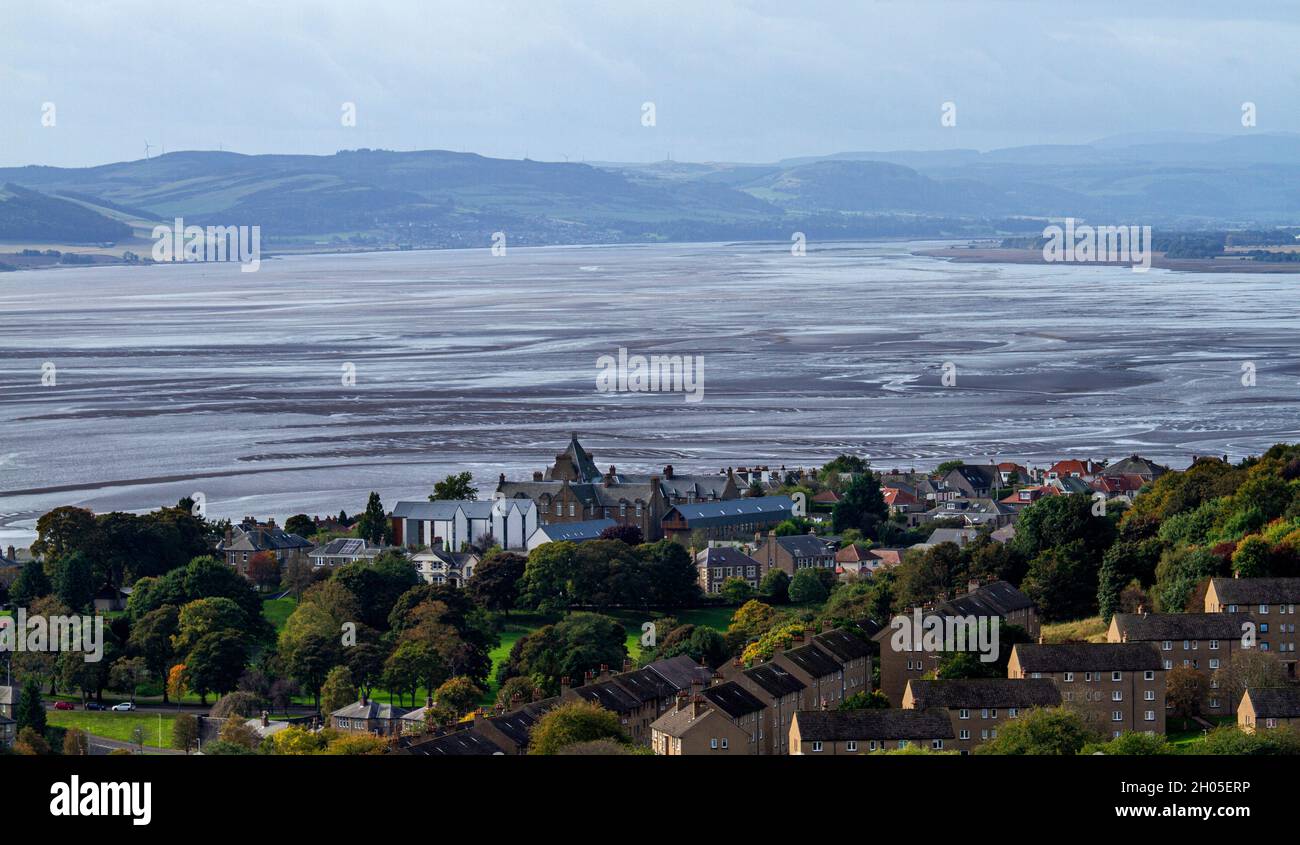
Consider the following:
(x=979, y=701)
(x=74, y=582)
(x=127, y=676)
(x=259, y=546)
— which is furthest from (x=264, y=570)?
(x=979, y=701)

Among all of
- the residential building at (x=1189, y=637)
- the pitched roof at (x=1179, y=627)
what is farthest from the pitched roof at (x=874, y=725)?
the pitched roof at (x=1179, y=627)

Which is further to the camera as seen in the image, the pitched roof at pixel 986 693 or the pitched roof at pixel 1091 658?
the pitched roof at pixel 1091 658

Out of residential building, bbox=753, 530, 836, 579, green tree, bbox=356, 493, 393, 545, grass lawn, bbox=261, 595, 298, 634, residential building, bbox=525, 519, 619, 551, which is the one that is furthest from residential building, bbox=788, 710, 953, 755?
green tree, bbox=356, 493, 393, 545

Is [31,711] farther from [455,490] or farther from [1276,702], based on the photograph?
[455,490]

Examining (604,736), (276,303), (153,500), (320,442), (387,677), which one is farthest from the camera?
(276,303)

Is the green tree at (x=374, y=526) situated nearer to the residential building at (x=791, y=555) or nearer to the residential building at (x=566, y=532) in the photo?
the residential building at (x=566, y=532)
